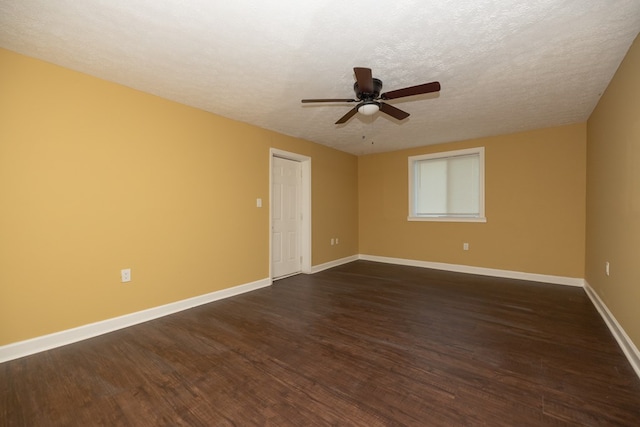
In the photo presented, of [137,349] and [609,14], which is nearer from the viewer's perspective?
[609,14]

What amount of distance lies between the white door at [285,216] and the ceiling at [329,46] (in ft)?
4.96

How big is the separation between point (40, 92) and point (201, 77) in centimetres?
126

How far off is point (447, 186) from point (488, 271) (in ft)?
5.37

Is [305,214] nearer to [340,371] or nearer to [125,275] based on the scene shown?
[125,275]

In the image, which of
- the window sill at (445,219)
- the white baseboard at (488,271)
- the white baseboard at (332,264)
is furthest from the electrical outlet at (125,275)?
the window sill at (445,219)

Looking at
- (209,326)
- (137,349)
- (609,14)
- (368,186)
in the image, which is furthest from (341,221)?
(609,14)

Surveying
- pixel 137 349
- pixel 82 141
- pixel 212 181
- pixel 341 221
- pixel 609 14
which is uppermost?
pixel 609 14

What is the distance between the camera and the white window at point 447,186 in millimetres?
4875

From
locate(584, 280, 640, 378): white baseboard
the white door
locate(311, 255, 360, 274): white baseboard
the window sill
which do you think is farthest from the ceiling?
locate(311, 255, 360, 274): white baseboard

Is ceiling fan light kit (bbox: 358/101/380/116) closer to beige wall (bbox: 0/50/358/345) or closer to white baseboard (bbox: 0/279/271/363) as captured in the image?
beige wall (bbox: 0/50/358/345)

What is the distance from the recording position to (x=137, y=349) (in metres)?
2.29

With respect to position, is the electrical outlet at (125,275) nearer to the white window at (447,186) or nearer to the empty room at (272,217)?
the empty room at (272,217)

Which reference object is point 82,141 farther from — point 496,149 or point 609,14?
point 496,149

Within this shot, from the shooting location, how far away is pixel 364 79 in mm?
2111
